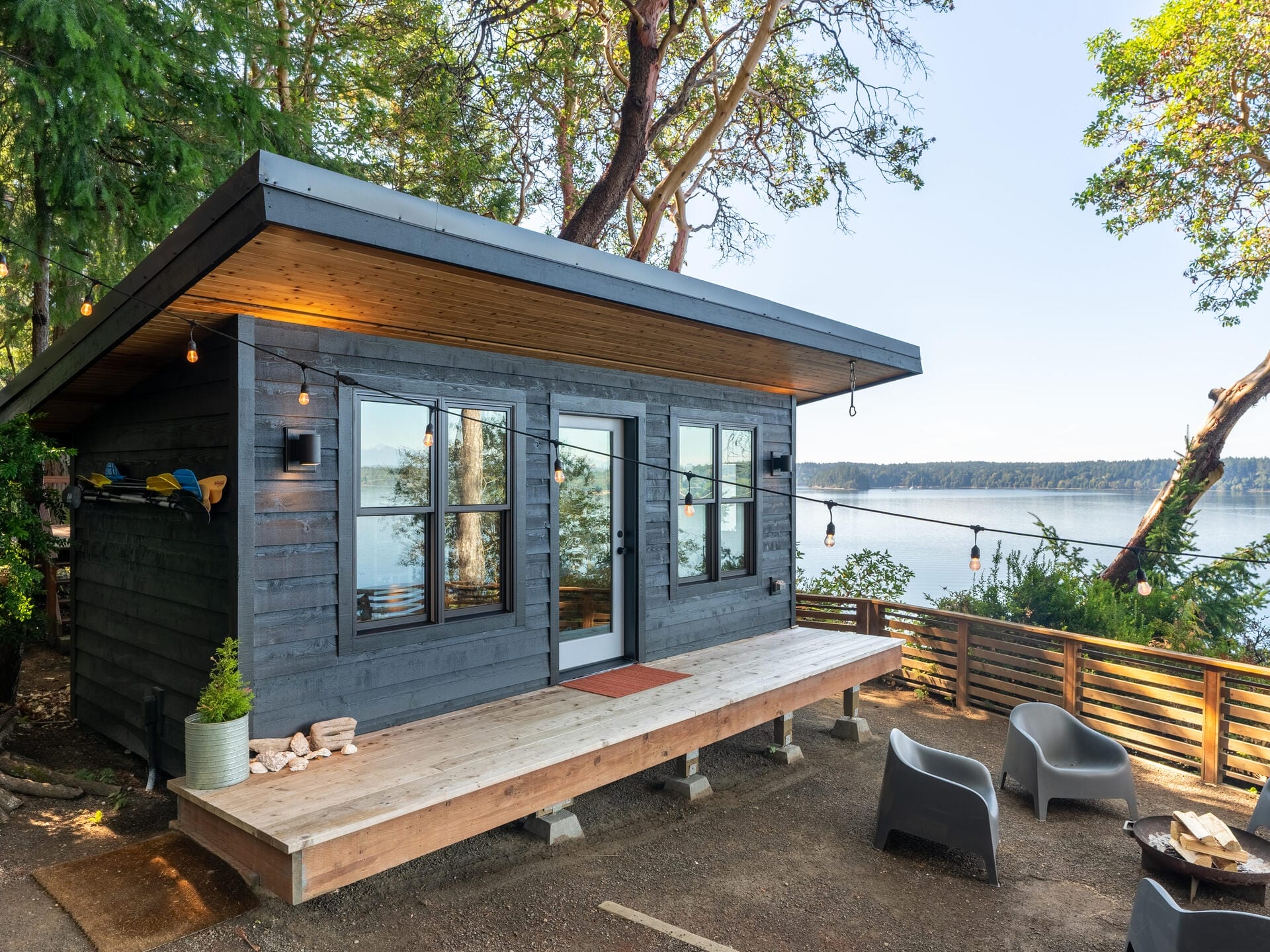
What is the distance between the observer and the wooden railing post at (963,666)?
670 centimetres

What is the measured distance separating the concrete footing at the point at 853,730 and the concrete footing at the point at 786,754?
0.64 metres

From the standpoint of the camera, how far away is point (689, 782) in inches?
176

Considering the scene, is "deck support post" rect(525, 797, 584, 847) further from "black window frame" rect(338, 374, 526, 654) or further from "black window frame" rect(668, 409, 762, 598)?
"black window frame" rect(668, 409, 762, 598)

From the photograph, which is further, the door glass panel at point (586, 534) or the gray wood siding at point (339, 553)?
the door glass panel at point (586, 534)

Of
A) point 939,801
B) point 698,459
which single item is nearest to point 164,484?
point 698,459

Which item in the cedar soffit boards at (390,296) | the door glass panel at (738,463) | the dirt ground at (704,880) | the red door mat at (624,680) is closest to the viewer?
the cedar soffit boards at (390,296)

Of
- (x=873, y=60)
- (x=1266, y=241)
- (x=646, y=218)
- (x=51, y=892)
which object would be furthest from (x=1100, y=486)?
(x=51, y=892)

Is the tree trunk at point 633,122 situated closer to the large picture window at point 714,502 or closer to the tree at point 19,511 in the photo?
the large picture window at point 714,502

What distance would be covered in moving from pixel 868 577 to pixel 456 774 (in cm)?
713

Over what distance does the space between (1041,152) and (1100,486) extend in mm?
14040

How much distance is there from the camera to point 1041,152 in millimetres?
23891

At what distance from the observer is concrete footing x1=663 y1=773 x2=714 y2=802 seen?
4.44 m

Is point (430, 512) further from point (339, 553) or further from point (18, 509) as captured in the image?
point (18, 509)

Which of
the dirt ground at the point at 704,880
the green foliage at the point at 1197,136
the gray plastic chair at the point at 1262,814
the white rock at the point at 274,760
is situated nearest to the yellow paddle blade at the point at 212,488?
the white rock at the point at 274,760
